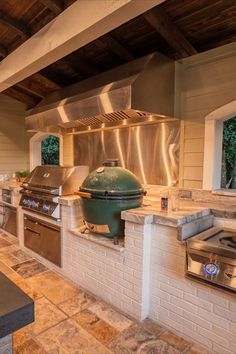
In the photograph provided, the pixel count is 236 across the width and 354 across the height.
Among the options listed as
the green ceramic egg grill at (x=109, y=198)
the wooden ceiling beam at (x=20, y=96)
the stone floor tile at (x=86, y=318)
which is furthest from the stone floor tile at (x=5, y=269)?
the wooden ceiling beam at (x=20, y=96)

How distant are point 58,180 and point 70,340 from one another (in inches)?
73.0

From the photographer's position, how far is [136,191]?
2463 mm

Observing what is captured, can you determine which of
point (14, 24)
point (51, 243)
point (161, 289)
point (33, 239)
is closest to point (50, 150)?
point (33, 239)

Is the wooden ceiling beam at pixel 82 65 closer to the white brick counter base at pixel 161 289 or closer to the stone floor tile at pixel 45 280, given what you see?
the white brick counter base at pixel 161 289

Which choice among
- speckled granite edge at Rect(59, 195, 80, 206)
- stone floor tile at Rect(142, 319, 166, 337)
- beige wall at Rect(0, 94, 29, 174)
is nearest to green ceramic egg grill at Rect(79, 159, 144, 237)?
speckled granite edge at Rect(59, 195, 80, 206)

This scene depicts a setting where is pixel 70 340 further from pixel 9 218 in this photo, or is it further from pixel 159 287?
pixel 9 218

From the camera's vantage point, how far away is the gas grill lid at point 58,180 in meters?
3.17

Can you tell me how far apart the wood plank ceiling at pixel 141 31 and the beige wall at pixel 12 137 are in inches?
78.3

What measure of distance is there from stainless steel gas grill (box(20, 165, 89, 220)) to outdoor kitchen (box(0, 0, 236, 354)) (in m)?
0.02

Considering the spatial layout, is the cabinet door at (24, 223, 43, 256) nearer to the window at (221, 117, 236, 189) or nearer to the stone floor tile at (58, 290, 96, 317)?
the stone floor tile at (58, 290, 96, 317)

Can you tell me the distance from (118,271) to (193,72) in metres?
2.24

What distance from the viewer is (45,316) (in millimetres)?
2258

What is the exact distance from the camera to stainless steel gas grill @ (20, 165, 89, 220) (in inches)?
123

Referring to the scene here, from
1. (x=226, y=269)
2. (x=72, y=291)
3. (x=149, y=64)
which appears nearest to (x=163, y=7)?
(x=149, y=64)
